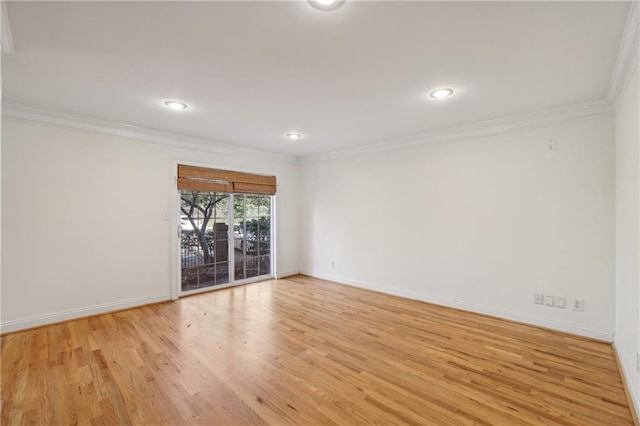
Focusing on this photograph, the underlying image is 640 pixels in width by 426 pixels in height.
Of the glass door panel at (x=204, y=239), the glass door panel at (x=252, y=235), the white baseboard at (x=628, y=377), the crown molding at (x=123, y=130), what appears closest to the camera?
the white baseboard at (x=628, y=377)

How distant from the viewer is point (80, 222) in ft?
11.3

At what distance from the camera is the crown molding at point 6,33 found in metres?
1.60

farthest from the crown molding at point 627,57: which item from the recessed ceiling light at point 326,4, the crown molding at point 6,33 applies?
the crown molding at point 6,33

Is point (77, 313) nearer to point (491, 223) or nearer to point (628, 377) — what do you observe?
point (491, 223)

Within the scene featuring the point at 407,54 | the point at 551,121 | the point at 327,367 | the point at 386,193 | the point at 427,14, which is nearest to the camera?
the point at 427,14

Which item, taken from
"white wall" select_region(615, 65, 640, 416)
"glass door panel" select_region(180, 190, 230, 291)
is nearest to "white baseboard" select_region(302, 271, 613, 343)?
"white wall" select_region(615, 65, 640, 416)

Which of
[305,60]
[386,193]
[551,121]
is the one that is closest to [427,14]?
[305,60]

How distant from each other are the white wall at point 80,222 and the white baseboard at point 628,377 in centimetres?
474

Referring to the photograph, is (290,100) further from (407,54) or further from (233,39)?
(407,54)

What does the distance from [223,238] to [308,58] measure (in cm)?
352

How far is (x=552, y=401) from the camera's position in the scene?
6.42 feet

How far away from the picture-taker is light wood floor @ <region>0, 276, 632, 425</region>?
1848mm

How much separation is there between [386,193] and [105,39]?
12.0ft

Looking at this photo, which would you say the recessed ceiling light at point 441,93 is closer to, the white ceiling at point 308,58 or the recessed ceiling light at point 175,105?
the white ceiling at point 308,58
